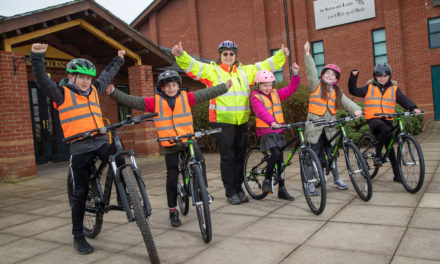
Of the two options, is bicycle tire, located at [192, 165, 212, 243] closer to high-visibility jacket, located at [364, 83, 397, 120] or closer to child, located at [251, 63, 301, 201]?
child, located at [251, 63, 301, 201]

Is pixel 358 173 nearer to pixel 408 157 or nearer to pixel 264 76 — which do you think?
pixel 408 157

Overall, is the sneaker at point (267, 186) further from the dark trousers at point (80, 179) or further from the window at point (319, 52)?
the window at point (319, 52)

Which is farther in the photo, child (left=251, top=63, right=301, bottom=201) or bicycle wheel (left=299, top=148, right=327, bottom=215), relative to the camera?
child (left=251, top=63, right=301, bottom=201)

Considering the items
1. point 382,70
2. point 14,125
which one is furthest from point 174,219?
point 14,125

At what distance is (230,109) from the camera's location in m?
4.97

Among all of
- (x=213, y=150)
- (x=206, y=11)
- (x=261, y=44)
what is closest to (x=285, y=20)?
(x=261, y=44)

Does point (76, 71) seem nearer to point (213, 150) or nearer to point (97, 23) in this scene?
point (97, 23)

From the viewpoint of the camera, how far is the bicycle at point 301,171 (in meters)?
4.23

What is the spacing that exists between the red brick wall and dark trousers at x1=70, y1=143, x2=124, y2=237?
566 cm

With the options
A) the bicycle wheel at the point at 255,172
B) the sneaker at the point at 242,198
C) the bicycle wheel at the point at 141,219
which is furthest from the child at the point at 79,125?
the bicycle wheel at the point at 255,172

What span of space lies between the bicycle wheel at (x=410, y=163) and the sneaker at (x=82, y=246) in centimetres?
390

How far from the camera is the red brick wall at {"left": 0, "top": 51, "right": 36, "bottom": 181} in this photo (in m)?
8.42

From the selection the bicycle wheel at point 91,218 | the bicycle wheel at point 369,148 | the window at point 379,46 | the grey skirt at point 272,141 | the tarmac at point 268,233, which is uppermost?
the window at point 379,46

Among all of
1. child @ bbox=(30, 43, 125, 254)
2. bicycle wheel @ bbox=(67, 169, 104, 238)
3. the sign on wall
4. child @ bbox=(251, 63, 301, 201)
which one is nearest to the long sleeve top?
child @ bbox=(251, 63, 301, 201)
